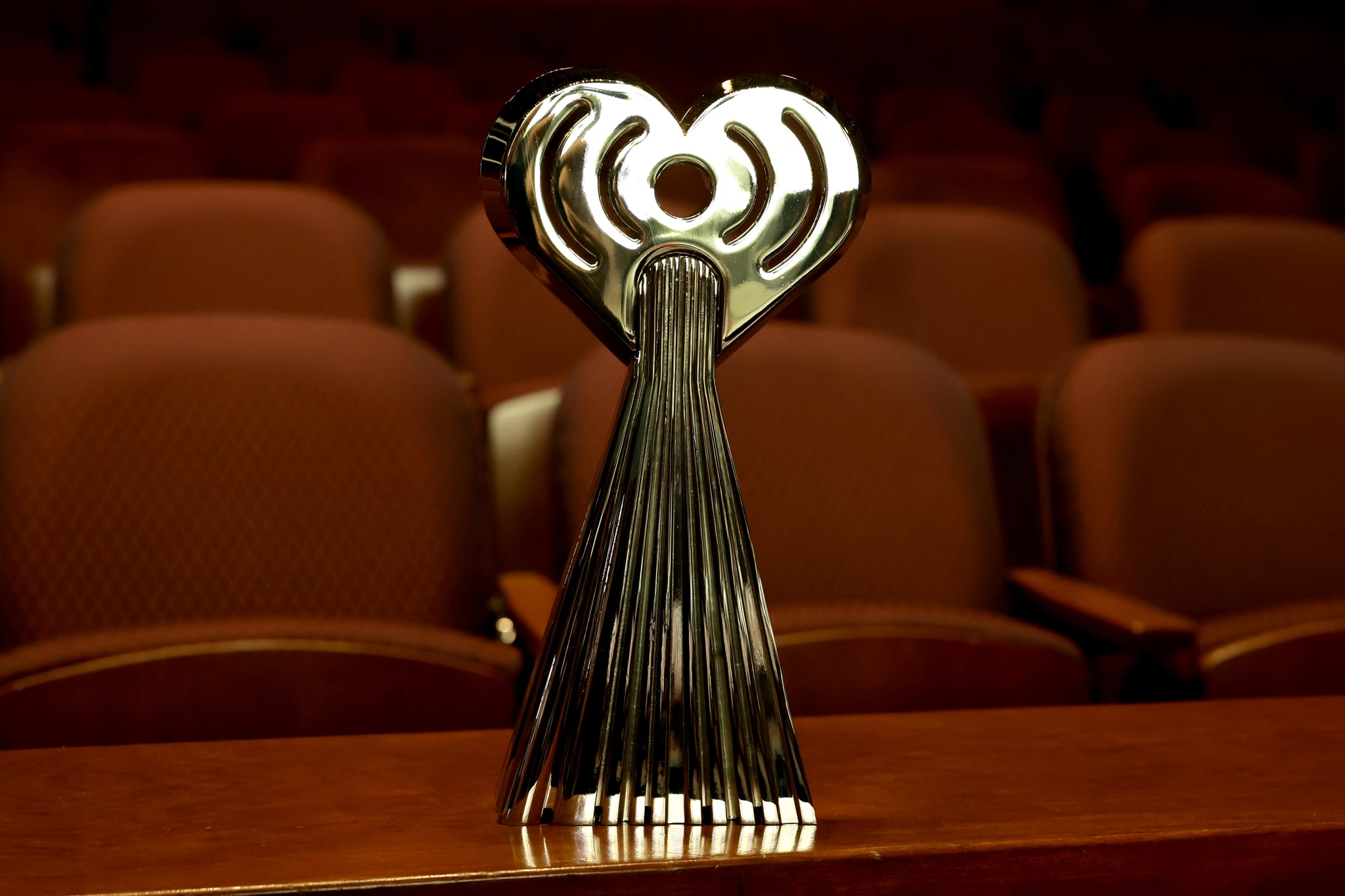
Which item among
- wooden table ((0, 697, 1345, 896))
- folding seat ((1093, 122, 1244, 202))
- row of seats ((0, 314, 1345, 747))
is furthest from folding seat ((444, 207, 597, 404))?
folding seat ((1093, 122, 1244, 202))

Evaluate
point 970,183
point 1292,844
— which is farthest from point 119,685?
point 970,183

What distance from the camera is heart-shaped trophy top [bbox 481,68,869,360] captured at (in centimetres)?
21

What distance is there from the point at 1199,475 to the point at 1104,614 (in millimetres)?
166

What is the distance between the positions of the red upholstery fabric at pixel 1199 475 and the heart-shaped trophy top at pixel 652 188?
0.39m

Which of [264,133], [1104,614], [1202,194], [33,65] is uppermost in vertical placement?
[33,65]

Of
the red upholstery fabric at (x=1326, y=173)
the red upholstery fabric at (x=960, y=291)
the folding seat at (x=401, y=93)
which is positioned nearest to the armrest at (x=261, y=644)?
the red upholstery fabric at (x=960, y=291)

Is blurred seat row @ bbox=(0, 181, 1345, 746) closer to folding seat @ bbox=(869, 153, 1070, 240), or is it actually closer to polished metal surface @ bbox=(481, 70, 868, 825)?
polished metal surface @ bbox=(481, 70, 868, 825)

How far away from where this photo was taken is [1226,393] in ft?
1.92

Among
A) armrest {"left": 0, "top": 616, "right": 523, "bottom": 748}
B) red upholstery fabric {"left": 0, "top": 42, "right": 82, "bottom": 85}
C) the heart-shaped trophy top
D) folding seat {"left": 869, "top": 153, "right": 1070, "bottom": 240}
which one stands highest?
red upholstery fabric {"left": 0, "top": 42, "right": 82, "bottom": 85}

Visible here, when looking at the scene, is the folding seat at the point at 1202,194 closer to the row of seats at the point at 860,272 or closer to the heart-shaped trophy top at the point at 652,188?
the row of seats at the point at 860,272

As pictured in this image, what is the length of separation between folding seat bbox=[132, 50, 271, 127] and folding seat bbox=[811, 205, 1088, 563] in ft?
3.18

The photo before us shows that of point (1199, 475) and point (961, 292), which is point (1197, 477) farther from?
point (961, 292)

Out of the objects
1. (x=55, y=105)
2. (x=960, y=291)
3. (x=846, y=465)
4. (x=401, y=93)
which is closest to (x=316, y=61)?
(x=401, y=93)

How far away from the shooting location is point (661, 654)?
21cm
